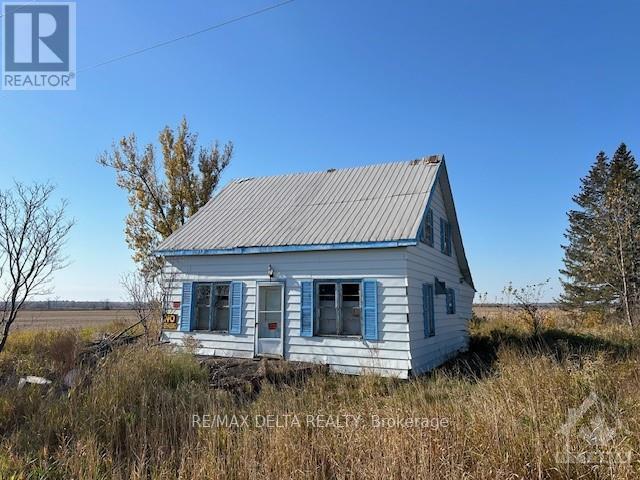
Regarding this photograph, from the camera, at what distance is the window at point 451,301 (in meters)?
13.9

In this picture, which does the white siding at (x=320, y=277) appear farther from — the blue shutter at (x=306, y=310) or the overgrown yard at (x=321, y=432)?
the overgrown yard at (x=321, y=432)

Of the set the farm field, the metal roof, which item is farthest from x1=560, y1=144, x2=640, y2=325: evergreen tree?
the farm field

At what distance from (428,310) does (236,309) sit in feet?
17.9

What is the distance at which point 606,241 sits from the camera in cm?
2211

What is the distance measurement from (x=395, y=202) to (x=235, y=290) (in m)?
5.24

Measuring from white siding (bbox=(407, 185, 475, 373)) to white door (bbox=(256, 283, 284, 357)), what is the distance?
3.50 meters

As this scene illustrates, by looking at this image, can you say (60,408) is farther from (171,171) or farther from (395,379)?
(171,171)

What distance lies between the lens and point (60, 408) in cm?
528

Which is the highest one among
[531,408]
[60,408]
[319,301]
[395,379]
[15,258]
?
[15,258]

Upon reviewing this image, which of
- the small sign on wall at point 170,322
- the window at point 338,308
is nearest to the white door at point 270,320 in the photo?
the window at point 338,308

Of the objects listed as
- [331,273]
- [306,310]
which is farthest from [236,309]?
[331,273]

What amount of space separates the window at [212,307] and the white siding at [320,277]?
26 cm

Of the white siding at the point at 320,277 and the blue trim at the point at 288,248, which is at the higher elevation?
the blue trim at the point at 288,248

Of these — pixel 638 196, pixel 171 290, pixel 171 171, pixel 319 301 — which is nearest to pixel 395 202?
pixel 319 301
